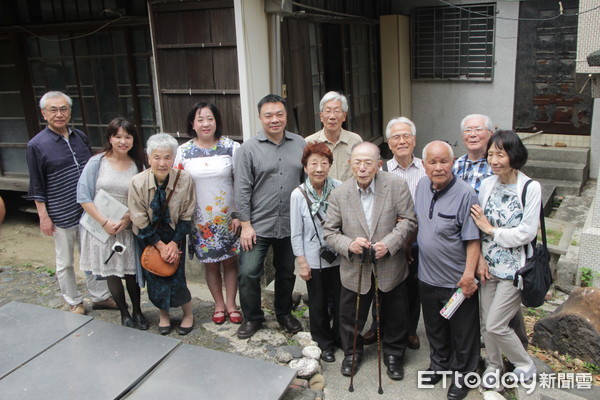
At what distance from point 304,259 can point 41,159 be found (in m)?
2.46

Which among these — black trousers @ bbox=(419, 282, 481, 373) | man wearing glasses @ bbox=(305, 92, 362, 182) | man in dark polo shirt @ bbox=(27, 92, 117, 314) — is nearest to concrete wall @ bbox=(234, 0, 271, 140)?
man wearing glasses @ bbox=(305, 92, 362, 182)

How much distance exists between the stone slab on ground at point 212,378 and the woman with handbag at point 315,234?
2.09ft

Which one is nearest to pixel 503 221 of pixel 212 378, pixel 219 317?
pixel 212 378

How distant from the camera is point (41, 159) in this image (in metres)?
4.32

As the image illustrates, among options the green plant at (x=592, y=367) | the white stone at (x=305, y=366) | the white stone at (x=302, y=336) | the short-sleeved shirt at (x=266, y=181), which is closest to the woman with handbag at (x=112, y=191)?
the short-sleeved shirt at (x=266, y=181)

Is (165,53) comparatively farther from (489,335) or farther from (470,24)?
(470,24)

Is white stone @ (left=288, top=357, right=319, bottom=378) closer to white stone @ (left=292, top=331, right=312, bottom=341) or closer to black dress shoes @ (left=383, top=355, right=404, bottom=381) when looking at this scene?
Answer: white stone @ (left=292, top=331, right=312, bottom=341)

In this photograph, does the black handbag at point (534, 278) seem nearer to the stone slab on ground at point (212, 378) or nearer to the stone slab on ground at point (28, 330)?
the stone slab on ground at point (212, 378)

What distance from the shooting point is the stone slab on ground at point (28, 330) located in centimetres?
361

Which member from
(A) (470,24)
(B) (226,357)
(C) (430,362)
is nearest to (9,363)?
(B) (226,357)

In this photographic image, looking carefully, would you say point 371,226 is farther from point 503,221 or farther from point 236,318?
point 236,318

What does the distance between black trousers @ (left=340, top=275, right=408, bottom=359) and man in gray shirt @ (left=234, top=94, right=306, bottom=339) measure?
2.48 feet

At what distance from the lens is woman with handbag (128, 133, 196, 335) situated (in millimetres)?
3861
